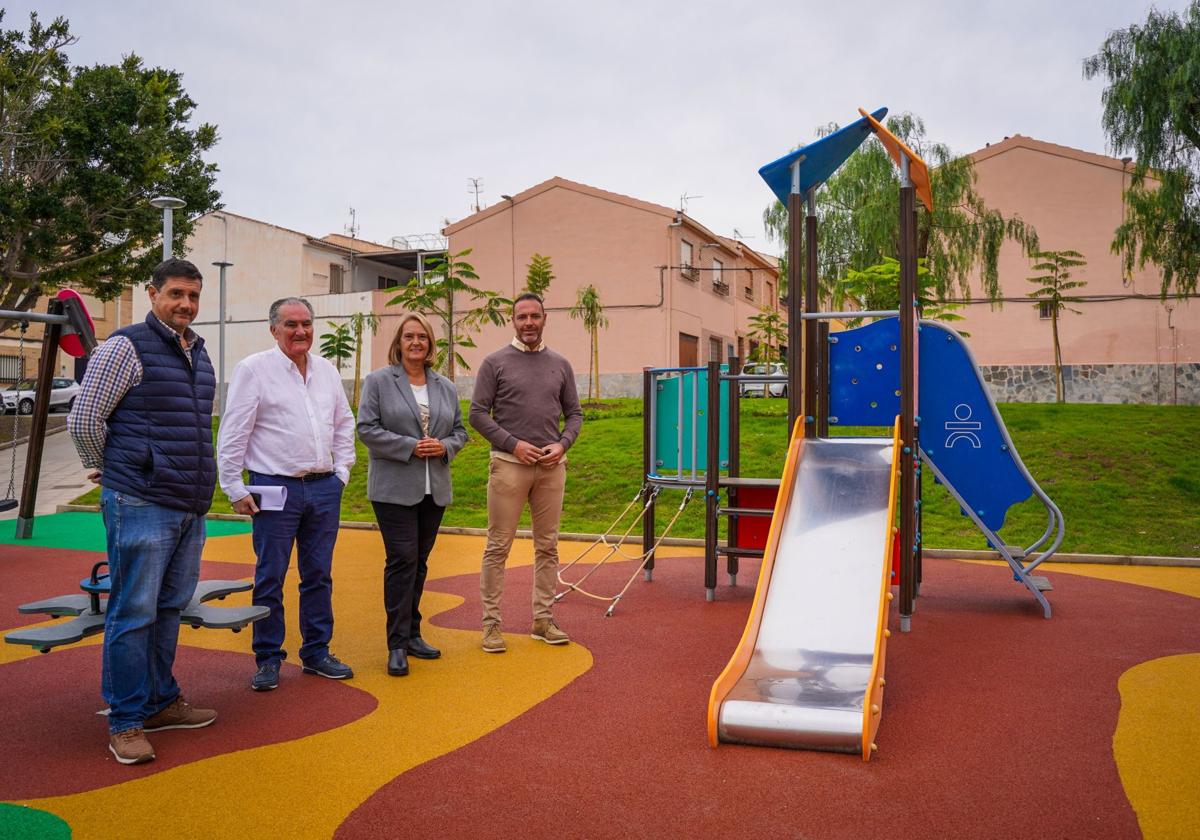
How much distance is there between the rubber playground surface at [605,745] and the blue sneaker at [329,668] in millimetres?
68

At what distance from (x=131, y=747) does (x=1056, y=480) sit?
13.0m

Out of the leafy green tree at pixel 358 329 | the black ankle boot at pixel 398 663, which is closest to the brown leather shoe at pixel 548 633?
the black ankle boot at pixel 398 663

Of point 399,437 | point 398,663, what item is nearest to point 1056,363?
point 399,437

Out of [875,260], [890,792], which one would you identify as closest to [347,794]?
[890,792]

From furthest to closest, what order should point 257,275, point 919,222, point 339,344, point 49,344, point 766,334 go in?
point 257,275 → point 766,334 → point 339,344 → point 919,222 → point 49,344

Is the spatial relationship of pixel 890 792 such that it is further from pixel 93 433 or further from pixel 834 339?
pixel 834 339

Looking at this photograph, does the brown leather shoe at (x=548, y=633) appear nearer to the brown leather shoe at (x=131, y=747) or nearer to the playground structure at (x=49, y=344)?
the brown leather shoe at (x=131, y=747)

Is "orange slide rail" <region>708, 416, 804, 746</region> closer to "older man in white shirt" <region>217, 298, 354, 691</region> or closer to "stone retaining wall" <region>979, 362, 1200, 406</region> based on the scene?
"older man in white shirt" <region>217, 298, 354, 691</region>

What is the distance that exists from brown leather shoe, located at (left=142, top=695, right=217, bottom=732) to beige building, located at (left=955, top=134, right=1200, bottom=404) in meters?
26.2

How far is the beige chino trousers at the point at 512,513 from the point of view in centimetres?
597

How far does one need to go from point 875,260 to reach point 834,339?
1733cm

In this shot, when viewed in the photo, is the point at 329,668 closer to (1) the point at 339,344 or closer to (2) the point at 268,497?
(2) the point at 268,497

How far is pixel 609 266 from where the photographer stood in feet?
103

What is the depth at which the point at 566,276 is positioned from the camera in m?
31.9
